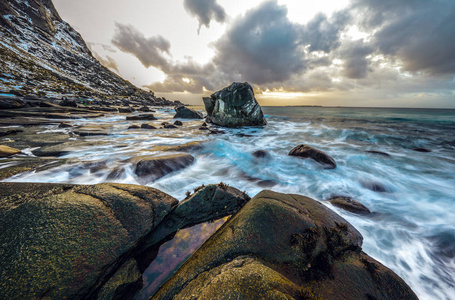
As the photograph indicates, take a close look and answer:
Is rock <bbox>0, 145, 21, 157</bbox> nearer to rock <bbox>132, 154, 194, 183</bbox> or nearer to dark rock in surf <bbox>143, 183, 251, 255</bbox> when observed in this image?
rock <bbox>132, 154, 194, 183</bbox>

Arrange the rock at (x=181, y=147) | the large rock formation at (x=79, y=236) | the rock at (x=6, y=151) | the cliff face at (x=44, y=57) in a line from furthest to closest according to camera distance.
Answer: the cliff face at (x=44, y=57)
the rock at (x=181, y=147)
the rock at (x=6, y=151)
the large rock formation at (x=79, y=236)

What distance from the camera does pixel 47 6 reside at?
97312mm

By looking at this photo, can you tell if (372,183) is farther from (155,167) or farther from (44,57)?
(44,57)

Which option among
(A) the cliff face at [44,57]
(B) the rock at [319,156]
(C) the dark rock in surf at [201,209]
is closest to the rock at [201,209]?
(C) the dark rock in surf at [201,209]

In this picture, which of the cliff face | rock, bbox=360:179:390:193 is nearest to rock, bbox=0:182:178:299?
rock, bbox=360:179:390:193

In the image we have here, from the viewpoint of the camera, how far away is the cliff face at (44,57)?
4556 centimetres

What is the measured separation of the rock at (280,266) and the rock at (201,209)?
2.96ft

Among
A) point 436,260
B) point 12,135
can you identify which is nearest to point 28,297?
point 436,260

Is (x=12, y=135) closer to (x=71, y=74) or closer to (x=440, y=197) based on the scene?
(x=440, y=197)

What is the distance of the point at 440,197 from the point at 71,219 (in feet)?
32.8

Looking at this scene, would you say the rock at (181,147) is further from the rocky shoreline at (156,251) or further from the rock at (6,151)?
the rocky shoreline at (156,251)

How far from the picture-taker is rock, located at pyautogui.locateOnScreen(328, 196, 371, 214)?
455 cm

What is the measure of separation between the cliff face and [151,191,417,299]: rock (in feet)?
188

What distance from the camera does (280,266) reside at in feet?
6.56
